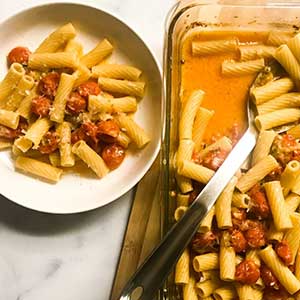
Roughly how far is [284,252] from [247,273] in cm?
10

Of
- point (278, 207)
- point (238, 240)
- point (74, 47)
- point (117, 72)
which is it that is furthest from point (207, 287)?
point (74, 47)

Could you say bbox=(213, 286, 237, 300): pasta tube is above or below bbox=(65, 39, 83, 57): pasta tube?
below

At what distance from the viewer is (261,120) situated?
1.78 m

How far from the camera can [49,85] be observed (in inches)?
73.4

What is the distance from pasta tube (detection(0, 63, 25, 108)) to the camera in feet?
6.13

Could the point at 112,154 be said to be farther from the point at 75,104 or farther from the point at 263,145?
the point at 263,145

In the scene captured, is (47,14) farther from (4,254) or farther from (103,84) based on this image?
(4,254)

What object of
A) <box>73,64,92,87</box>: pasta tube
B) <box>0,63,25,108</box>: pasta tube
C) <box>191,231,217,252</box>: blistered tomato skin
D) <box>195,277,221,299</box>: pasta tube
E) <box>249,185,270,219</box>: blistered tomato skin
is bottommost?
<box>195,277,221,299</box>: pasta tube

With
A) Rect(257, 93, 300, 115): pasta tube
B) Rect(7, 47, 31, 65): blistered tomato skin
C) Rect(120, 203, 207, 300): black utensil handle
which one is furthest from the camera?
Rect(7, 47, 31, 65): blistered tomato skin

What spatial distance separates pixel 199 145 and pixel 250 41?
0.98ft

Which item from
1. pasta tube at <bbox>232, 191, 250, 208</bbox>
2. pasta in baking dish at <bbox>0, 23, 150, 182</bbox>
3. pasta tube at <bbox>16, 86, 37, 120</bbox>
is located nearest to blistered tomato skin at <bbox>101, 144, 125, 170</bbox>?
pasta in baking dish at <bbox>0, 23, 150, 182</bbox>

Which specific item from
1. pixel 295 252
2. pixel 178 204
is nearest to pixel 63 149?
pixel 178 204

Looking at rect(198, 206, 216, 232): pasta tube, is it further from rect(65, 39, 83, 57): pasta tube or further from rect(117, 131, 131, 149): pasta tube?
rect(65, 39, 83, 57): pasta tube

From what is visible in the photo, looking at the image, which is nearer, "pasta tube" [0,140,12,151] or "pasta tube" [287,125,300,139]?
"pasta tube" [287,125,300,139]
